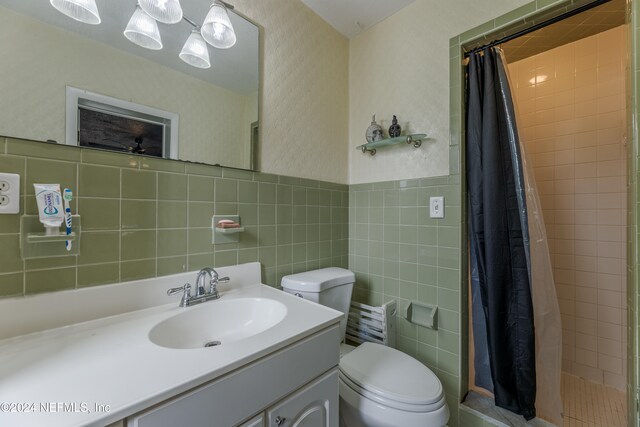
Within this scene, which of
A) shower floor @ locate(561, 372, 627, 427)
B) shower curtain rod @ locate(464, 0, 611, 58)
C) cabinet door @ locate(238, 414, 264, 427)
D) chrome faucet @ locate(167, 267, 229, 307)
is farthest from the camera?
shower floor @ locate(561, 372, 627, 427)

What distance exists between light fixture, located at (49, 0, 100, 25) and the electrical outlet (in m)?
0.53

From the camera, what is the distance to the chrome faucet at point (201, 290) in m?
0.94

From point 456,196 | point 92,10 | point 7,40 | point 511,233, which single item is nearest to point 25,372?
point 7,40

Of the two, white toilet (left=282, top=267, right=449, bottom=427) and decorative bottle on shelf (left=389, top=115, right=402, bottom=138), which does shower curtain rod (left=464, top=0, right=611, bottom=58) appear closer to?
decorative bottle on shelf (left=389, top=115, right=402, bottom=138)

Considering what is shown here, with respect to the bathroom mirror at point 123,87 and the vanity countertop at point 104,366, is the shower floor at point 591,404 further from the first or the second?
the bathroom mirror at point 123,87

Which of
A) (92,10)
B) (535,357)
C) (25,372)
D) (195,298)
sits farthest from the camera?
(535,357)

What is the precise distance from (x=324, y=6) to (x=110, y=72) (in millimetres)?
1210

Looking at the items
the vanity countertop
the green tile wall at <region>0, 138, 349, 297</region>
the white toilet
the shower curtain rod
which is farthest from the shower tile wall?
the vanity countertop

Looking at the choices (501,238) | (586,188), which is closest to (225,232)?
(501,238)

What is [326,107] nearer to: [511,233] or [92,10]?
[92,10]

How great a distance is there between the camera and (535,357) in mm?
1201

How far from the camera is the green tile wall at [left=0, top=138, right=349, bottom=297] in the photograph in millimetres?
734

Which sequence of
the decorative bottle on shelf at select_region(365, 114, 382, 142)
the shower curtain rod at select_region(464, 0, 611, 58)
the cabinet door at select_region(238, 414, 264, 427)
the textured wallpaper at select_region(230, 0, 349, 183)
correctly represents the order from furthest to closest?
the decorative bottle on shelf at select_region(365, 114, 382, 142) < the textured wallpaper at select_region(230, 0, 349, 183) < the shower curtain rod at select_region(464, 0, 611, 58) < the cabinet door at select_region(238, 414, 264, 427)

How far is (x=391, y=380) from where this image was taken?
1022 mm
